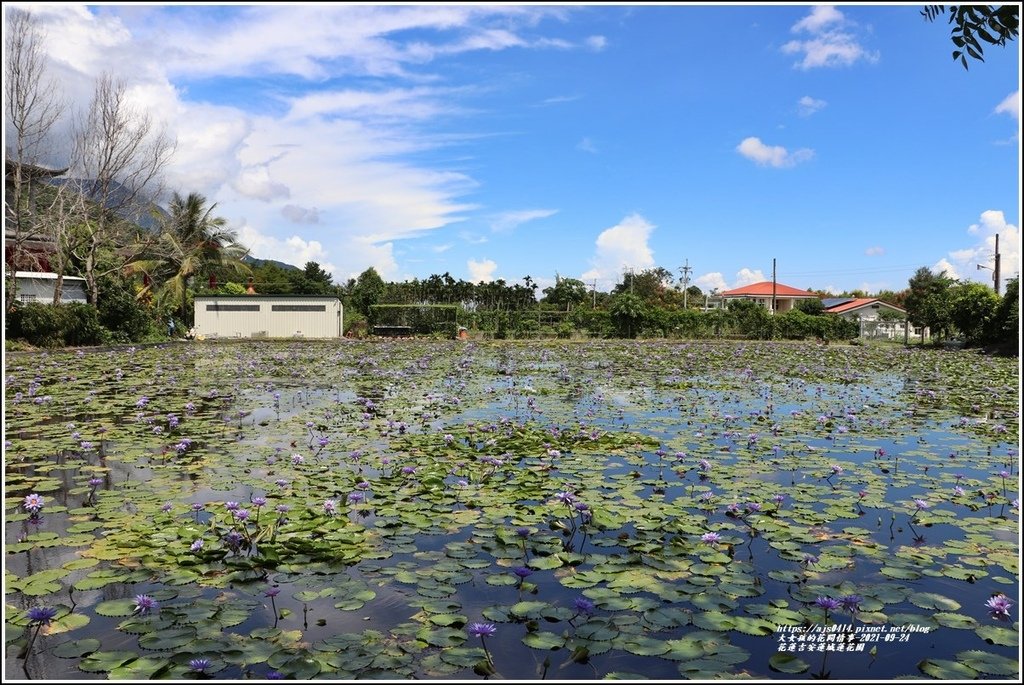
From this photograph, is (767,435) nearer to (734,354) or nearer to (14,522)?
(14,522)

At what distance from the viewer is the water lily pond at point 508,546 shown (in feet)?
7.52

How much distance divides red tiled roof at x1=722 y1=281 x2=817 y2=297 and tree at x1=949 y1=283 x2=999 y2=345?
33.4 m

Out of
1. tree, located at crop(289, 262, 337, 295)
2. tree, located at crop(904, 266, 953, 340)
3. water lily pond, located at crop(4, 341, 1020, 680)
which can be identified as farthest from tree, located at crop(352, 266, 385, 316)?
water lily pond, located at crop(4, 341, 1020, 680)

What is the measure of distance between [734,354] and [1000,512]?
50.1 feet

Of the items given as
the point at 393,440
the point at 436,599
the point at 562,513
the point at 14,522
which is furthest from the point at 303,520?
the point at 393,440

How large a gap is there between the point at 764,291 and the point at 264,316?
44.3m

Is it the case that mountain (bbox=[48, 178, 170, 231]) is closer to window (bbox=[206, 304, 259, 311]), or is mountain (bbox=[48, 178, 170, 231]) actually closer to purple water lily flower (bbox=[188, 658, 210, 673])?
window (bbox=[206, 304, 259, 311])

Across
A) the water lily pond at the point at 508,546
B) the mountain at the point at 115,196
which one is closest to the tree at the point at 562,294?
the mountain at the point at 115,196

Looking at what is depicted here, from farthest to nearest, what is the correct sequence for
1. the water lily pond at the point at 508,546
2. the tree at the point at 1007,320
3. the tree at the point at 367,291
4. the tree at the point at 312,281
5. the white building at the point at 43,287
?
the tree at the point at 312,281 < the tree at the point at 367,291 < the white building at the point at 43,287 < the tree at the point at 1007,320 < the water lily pond at the point at 508,546

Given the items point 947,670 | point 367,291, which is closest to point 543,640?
point 947,670

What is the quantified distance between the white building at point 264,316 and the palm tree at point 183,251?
148 cm

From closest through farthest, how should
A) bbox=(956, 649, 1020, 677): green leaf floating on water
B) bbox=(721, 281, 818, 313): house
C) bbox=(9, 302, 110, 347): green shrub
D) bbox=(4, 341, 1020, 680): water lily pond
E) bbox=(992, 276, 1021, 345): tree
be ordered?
1. bbox=(956, 649, 1020, 677): green leaf floating on water
2. bbox=(4, 341, 1020, 680): water lily pond
3. bbox=(9, 302, 110, 347): green shrub
4. bbox=(992, 276, 1021, 345): tree
5. bbox=(721, 281, 818, 313): house

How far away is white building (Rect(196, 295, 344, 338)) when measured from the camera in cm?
2753

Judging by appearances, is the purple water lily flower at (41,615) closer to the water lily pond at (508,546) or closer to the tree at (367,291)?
the water lily pond at (508,546)
